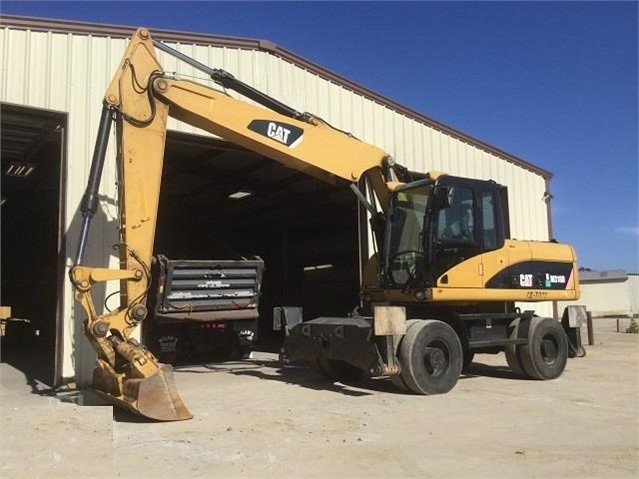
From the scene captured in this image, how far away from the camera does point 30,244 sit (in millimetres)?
21109

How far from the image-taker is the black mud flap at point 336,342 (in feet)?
28.9

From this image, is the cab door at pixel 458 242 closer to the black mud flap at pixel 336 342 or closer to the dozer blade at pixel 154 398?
the black mud flap at pixel 336 342

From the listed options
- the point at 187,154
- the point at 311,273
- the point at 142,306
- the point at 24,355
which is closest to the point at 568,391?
the point at 142,306

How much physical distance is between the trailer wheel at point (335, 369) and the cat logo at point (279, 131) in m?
3.48

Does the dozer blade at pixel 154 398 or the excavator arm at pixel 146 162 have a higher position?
the excavator arm at pixel 146 162

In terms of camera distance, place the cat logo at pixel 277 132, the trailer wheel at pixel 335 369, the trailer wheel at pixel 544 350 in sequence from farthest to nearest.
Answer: the trailer wheel at pixel 544 350
the trailer wheel at pixel 335 369
the cat logo at pixel 277 132

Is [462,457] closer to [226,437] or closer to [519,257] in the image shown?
[226,437]

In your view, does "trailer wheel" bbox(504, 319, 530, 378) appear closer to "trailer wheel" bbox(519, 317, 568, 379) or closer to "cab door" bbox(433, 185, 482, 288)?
"trailer wheel" bbox(519, 317, 568, 379)

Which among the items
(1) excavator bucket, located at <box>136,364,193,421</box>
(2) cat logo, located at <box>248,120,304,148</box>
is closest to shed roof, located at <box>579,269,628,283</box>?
(2) cat logo, located at <box>248,120,304,148</box>

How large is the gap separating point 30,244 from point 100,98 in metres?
12.5

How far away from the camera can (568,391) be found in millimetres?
9602

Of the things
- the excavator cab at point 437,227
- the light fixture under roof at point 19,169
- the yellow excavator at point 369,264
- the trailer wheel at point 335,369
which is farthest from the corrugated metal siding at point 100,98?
the light fixture under roof at point 19,169

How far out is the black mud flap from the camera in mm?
8821

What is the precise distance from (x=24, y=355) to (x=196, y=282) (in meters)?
7.10
